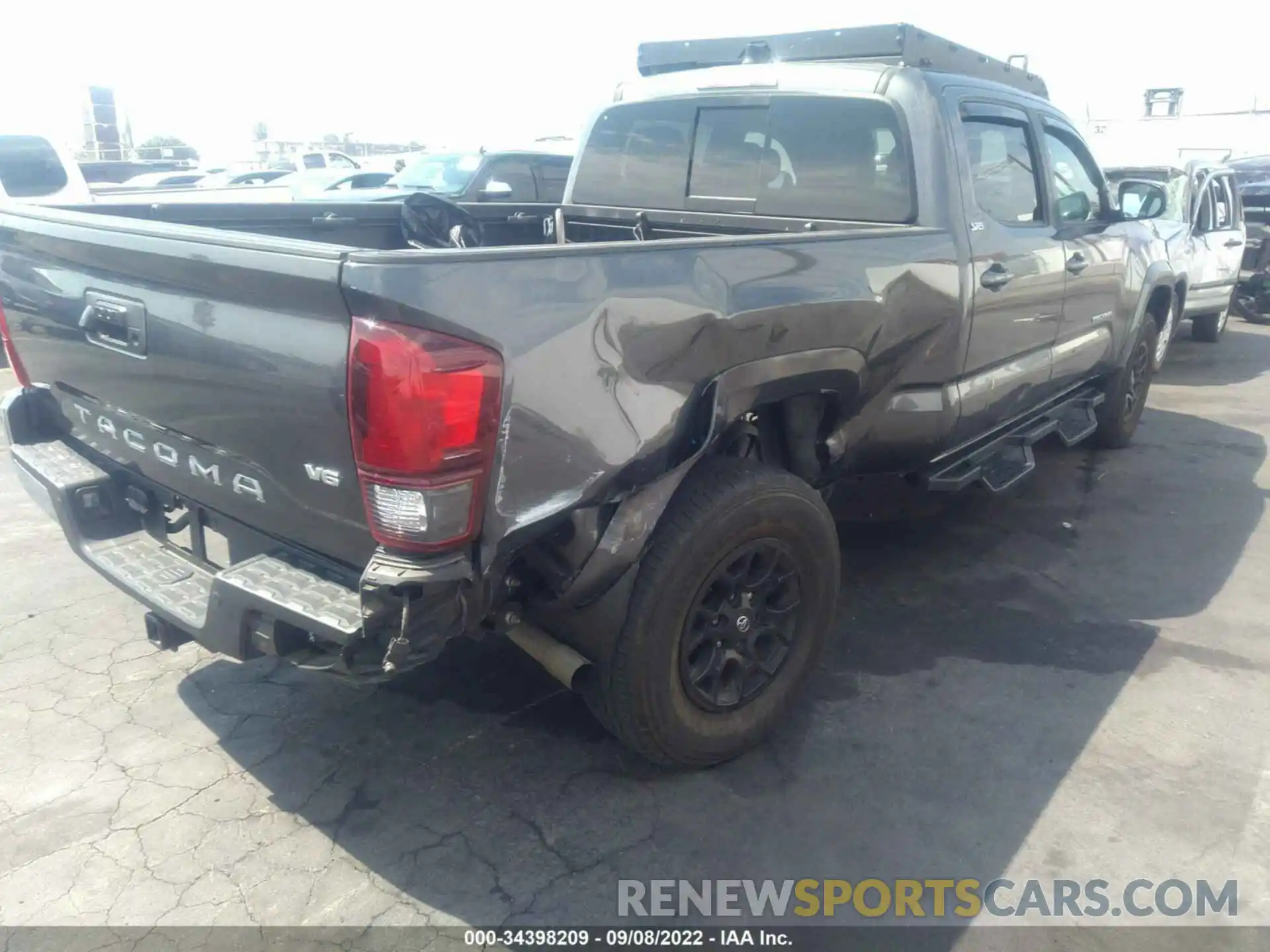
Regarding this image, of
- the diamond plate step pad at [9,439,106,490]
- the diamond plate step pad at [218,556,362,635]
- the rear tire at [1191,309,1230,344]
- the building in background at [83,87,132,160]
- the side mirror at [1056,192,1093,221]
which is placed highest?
the building in background at [83,87,132,160]

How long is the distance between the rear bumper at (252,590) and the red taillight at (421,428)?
4.1 inches

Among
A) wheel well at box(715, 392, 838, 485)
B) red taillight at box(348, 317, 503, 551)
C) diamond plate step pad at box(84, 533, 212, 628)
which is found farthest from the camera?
wheel well at box(715, 392, 838, 485)

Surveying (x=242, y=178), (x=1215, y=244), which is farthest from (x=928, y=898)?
(x=242, y=178)

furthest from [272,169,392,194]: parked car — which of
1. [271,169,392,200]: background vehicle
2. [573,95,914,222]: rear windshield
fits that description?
[573,95,914,222]: rear windshield

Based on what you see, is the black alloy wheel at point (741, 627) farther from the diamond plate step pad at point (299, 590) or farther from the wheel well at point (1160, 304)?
the wheel well at point (1160, 304)

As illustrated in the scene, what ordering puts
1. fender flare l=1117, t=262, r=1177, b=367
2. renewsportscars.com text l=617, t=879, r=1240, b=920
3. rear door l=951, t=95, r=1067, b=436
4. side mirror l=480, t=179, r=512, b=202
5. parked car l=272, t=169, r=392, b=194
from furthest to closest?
parked car l=272, t=169, r=392, b=194 < side mirror l=480, t=179, r=512, b=202 < fender flare l=1117, t=262, r=1177, b=367 < rear door l=951, t=95, r=1067, b=436 < renewsportscars.com text l=617, t=879, r=1240, b=920

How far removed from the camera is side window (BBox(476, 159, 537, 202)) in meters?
11.1

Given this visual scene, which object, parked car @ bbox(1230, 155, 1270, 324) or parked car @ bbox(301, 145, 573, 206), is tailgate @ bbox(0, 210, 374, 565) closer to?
parked car @ bbox(301, 145, 573, 206)

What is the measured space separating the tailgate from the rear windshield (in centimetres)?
221

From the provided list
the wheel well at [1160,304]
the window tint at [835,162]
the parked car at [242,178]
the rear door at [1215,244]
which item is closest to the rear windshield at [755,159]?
the window tint at [835,162]

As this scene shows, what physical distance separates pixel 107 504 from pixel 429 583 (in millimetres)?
1429

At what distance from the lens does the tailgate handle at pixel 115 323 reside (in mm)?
2553

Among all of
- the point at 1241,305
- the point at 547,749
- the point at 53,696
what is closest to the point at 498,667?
the point at 547,749

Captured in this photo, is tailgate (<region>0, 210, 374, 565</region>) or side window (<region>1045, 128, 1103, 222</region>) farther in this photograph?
side window (<region>1045, 128, 1103, 222</region>)
